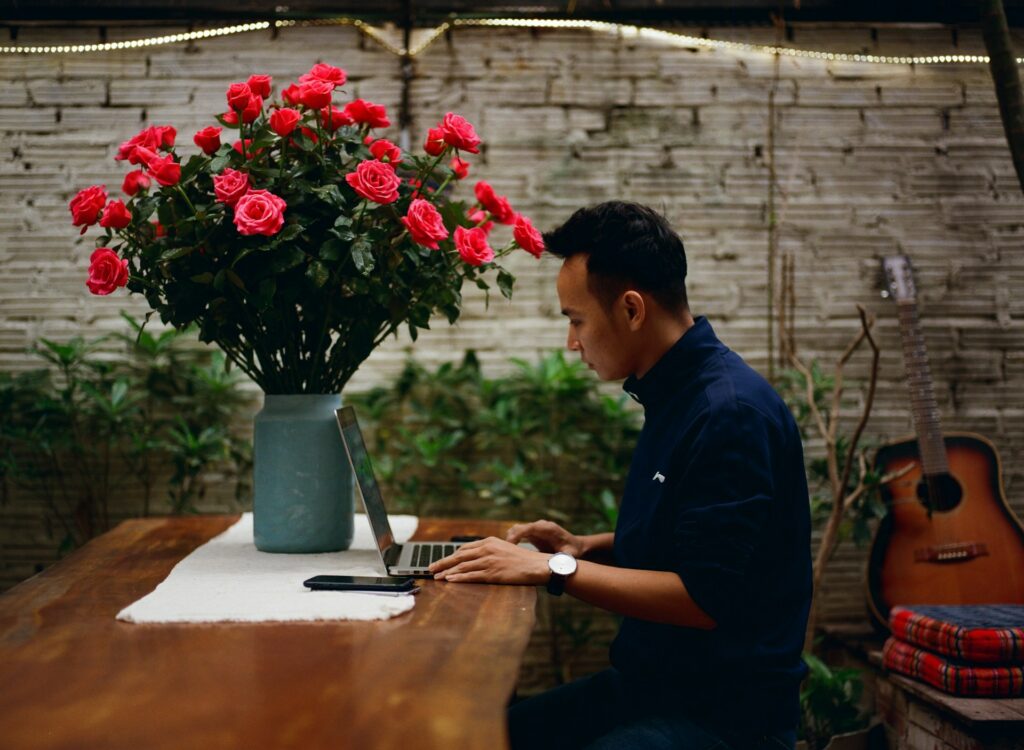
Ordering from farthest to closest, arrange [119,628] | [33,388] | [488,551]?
1. [33,388]
2. [488,551]
3. [119,628]

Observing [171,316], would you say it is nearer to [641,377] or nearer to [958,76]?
[641,377]

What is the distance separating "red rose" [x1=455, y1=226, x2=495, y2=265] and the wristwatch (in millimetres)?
617

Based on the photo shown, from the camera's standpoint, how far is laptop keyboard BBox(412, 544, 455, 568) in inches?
68.6

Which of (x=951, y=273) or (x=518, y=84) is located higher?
(x=518, y=84)

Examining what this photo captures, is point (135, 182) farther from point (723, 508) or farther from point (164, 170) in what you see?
point (723, 508)

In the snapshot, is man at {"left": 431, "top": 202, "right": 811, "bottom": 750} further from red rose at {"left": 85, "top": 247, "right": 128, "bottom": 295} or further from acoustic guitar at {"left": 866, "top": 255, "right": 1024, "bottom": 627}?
acoustic guitar at {"left": 866, "top": 255, "right": 1024, "bottom": 627}

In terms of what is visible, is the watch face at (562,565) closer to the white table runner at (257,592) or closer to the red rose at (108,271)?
the white table runner at (257,592)

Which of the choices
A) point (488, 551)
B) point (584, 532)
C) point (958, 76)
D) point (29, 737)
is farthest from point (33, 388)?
point (958, 76)

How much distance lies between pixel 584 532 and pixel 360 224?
6.26 ft

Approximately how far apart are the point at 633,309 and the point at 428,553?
657 millimetres

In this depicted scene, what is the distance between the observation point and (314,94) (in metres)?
1.71

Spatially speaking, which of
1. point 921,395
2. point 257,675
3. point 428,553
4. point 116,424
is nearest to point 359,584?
point 428,553

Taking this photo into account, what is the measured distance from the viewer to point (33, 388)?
3234 millimetres

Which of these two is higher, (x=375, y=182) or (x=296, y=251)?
(x=375, y=182)
